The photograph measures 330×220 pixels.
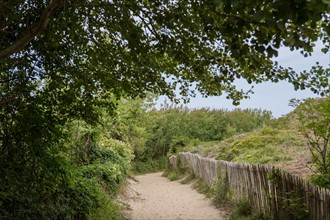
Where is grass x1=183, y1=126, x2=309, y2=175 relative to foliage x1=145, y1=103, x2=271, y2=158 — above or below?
below

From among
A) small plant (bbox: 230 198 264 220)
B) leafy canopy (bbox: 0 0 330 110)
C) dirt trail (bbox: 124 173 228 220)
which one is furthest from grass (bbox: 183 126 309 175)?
leafy canopy (bbox: 0 0 330 110)

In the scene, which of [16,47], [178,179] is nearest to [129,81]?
[16,47]

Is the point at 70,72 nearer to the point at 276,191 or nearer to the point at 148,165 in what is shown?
the point at 276,191

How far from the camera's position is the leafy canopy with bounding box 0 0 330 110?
4262 millimetres

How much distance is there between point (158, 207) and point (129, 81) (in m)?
7.74

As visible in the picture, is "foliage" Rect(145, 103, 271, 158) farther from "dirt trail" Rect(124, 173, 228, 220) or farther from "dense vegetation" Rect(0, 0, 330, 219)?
"dense vegetation" Rect(0, 0, 330, 219)

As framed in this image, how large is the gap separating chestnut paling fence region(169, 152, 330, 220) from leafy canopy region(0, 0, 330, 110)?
83.9 inches

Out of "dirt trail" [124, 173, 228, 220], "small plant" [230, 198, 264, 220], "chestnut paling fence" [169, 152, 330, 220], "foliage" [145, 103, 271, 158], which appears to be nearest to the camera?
"chestnut paling fence" [169, 152, 330, 220]

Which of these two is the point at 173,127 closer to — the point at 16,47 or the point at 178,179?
the point at 178,179

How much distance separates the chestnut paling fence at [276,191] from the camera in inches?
238

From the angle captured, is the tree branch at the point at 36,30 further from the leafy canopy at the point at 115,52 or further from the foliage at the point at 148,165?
the foliage at the point at 148,165

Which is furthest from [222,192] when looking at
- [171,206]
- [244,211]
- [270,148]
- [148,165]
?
[148,165]

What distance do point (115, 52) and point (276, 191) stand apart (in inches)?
187

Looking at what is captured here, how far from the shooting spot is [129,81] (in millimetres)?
6422
